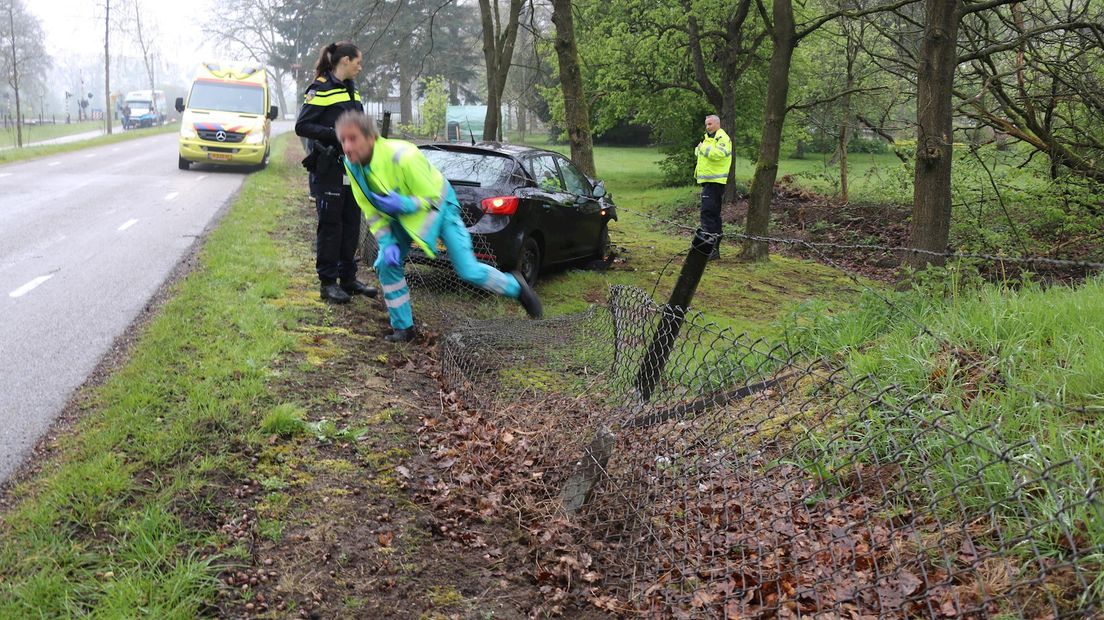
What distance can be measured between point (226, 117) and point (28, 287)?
13.5 metres

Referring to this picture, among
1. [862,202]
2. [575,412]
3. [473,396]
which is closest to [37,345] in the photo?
[473,396]

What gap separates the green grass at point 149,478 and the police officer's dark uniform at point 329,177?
73 centimetres

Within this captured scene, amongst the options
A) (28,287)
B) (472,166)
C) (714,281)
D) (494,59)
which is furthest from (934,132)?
(494,59)

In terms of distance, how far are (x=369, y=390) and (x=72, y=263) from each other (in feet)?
17.9

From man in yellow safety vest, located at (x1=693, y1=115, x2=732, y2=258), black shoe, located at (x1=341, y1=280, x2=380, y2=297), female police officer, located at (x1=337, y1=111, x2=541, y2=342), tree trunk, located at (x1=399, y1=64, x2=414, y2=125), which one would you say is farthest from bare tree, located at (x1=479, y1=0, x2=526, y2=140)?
tree trunk, located at (x1=399, y1=64, x2=414, y2=125)

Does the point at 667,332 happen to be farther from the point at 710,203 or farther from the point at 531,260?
the point at 710,203

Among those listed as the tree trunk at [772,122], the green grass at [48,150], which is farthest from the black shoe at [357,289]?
the green grass at [48,150]

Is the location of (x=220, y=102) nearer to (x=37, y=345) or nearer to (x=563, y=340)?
(x=37, y=345)

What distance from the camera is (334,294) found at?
23.6ft

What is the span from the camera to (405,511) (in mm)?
4012

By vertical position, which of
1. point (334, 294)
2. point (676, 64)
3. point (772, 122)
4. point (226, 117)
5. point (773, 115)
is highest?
point (676, 64)

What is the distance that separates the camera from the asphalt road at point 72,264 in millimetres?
5078

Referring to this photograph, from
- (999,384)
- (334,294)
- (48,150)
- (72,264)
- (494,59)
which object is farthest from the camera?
(48,150)

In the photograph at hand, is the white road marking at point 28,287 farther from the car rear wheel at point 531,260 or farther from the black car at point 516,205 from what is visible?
the car rear wheel at point 531,260
